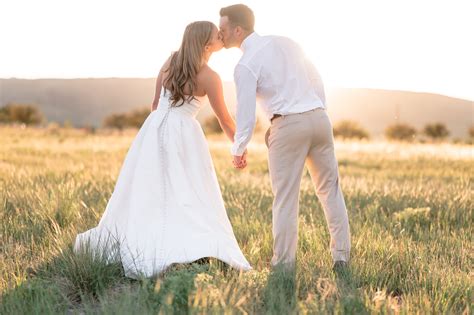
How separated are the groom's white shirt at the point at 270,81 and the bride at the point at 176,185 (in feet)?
1.04

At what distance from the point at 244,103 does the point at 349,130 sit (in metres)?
50.1

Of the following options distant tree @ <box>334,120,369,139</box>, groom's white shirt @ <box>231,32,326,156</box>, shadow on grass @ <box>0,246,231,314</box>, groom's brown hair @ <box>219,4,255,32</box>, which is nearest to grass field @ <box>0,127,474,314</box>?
shadow on grass @ <box>0,246,231,314</box>

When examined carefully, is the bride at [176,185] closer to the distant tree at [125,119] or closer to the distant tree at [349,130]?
the distant tree at [349,130]

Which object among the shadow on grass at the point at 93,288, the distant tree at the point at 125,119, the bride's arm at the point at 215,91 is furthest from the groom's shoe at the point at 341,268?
the distant tree at the point at 125,119

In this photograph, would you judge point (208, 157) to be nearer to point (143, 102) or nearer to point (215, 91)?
point (215, 91)

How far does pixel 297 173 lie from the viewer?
583 centimetres

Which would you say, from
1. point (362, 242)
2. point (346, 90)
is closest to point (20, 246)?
point (362, 242)

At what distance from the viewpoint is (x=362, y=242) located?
263 inches

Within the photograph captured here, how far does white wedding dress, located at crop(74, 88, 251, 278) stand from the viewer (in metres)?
5.75

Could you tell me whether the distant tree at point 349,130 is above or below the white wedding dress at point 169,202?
below

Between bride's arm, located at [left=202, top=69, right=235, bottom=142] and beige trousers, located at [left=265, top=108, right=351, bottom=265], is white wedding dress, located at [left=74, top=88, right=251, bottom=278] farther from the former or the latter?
beige trousers, located at [left=265, top=108, right=351, bottom=265]

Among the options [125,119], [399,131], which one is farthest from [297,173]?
[125,119]

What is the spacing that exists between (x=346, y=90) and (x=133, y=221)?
127m

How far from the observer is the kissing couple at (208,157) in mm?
5695
